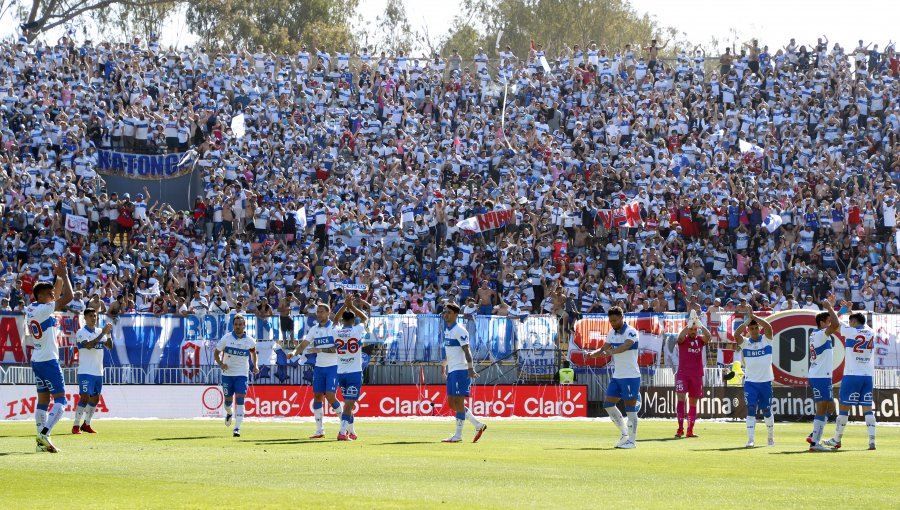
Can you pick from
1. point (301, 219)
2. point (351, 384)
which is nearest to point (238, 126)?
point (301, 219)

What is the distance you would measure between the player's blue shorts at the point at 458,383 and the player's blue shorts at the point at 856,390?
6.31 meters

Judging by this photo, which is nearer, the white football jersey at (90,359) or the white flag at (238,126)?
the white football jersey at (90,359)

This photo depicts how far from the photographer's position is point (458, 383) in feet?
76.7

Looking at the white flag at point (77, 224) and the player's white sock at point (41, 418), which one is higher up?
the white flag at point (77, 224)

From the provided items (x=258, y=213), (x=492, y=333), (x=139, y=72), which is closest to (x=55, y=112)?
(x=139, y=72)

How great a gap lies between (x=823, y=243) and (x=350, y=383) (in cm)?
2492

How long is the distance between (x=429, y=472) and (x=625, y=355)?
6686 mm

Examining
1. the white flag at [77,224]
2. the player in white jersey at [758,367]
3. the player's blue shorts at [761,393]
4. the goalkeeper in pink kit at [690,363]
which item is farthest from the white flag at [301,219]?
the player's blue shorts at [761,393]

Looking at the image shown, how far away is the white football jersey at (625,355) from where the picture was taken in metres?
22.0

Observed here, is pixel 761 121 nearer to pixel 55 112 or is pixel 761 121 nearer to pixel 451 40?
pixel 55 112

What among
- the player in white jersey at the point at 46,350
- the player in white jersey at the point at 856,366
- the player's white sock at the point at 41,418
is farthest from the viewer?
the player in white jersey at the point at 856,366

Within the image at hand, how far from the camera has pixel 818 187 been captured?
152ft

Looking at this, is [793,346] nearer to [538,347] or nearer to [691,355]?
[538,347]

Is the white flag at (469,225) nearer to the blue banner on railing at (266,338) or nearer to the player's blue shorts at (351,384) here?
the blue banner on railing at (266,338)
